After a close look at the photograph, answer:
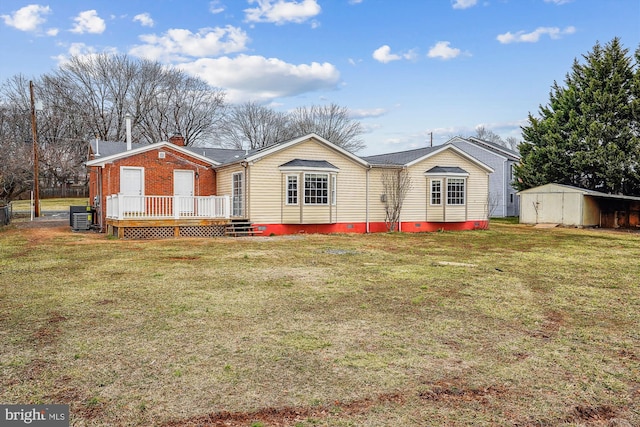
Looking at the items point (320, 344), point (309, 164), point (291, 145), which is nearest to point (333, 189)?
point (309, 164)

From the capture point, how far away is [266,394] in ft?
10.5

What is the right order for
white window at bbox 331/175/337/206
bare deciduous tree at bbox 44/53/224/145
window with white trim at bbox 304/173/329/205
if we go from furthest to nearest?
1. bare deciduous tree at bbox 44/53/224/145
2. white window at bbox 331/175/337/206
3. window with white trim at bbox 304/173/329/205

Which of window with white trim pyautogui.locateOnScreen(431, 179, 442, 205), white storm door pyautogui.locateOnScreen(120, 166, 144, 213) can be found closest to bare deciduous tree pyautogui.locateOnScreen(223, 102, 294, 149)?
window with white trim pyautogui.locateOnScreen(431, 179, 442, 205)

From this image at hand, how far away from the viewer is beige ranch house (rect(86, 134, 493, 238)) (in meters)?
15.9

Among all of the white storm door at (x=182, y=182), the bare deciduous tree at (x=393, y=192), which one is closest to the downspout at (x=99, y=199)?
the white storm door at (x=182, y=182)

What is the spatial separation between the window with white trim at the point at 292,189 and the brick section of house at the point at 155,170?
4.45 metres

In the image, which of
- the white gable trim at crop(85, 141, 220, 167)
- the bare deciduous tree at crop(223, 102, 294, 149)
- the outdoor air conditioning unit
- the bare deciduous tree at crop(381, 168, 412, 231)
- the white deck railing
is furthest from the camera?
the bare deciduous tree at crop(223, 102, 294, 149)

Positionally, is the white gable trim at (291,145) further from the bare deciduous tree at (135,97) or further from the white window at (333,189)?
the bare deciduous tree at (135,97)

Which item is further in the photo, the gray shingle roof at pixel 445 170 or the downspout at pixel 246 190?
the gray shingle roof at pixel 445 170

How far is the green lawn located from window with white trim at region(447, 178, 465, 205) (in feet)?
36.0

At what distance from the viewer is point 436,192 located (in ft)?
65.3

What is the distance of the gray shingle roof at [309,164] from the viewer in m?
16.8

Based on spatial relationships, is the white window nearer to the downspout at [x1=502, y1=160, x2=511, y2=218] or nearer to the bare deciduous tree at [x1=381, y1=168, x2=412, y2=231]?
the bare deciduous tree at [x1=381, y1=168, x2=412, y2=231]

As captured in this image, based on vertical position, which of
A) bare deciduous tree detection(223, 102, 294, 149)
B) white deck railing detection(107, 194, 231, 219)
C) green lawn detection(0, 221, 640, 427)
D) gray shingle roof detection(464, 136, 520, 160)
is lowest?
green lawn detection(0, 221, 640, 427)
